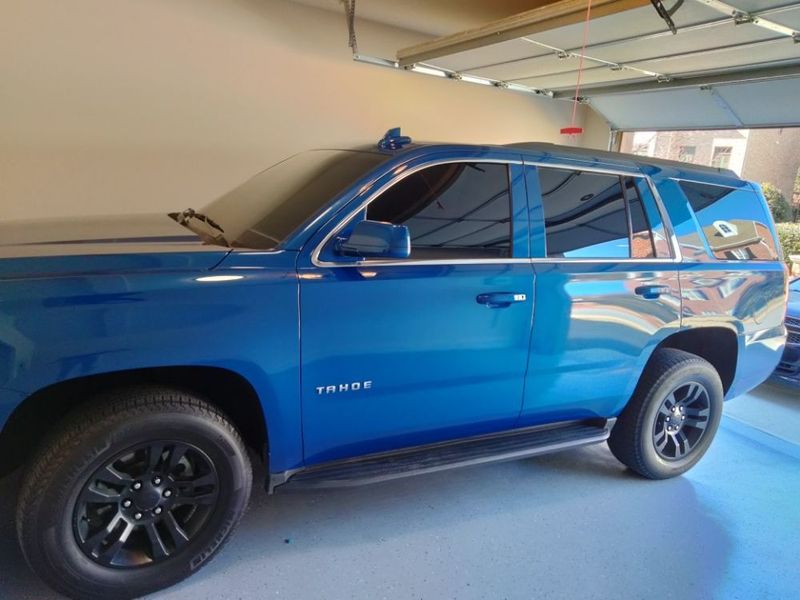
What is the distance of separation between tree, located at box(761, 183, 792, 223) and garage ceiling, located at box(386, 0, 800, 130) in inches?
60.1

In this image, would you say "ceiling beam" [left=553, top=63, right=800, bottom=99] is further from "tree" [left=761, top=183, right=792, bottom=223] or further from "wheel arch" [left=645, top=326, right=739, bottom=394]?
"wheel arch" [left=645, top=326, right=739, bottom=394]

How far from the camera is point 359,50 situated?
18.3 ft

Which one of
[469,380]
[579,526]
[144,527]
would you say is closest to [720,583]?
[579,526]

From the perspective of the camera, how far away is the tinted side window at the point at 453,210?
2.30 meters

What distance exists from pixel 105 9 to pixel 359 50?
7.75 feet

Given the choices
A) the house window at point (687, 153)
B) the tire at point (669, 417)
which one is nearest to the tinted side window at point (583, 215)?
the tire at point (669, 417)

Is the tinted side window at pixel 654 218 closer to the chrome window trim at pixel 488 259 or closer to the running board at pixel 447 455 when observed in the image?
the chrome window trim at pixel 488 259

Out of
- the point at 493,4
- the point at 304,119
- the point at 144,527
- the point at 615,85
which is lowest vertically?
the point at 144,527

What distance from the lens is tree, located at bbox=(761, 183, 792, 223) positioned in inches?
248

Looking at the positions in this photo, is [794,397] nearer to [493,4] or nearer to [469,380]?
[469,380]

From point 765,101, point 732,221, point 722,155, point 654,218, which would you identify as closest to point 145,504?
point 654,218

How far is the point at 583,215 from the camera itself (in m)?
2.69

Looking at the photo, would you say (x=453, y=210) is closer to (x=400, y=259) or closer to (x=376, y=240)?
(x=400, y=259)

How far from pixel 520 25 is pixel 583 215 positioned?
2.09m
